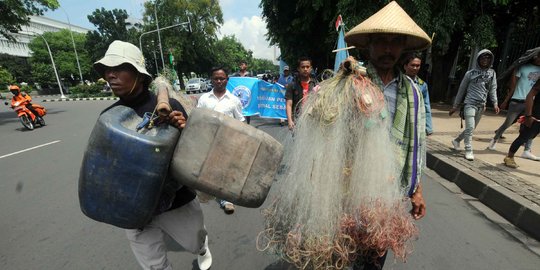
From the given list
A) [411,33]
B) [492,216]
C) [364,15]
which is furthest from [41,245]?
[364,15]

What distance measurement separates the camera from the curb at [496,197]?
3.08 metres

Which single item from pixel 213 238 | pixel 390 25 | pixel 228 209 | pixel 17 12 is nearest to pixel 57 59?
pixel 17 12

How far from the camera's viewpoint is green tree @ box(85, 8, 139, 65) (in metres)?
49.9

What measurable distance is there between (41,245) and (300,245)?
2782 mm

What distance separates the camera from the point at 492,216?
11.2 ft

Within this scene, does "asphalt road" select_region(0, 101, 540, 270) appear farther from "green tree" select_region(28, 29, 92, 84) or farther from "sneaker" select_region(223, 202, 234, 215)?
"green tree" select_region(28, 29, 92, 84)

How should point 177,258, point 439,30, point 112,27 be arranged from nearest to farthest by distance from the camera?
1. point 177,258
2. point 439,30
3. point 112,27

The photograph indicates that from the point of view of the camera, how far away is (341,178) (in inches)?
57.3

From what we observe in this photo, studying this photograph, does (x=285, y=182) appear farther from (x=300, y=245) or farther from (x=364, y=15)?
(x=364, y=15)

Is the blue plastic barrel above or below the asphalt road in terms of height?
above

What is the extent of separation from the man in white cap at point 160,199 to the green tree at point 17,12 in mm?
13644

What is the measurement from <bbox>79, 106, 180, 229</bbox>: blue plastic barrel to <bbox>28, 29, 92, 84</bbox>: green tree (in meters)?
57.2

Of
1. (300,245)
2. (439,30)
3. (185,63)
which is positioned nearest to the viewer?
(300,245)

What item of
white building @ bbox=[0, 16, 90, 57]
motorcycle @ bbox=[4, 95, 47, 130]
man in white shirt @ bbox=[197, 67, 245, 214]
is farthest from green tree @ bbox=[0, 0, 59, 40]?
white building @ bbox=[0, 16, 90, 57]
